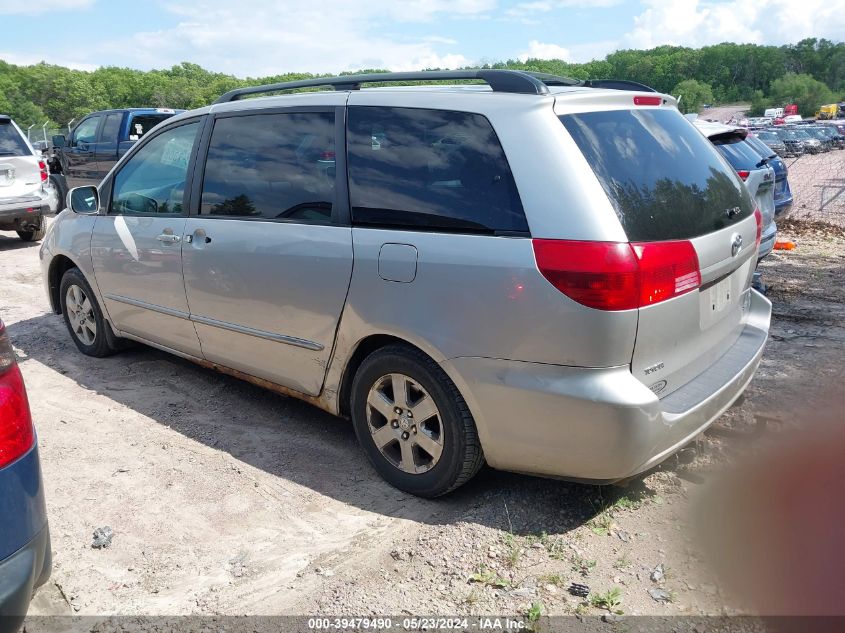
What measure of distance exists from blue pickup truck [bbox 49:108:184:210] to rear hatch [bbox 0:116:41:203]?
2.52 m

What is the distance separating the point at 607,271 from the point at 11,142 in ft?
36.1

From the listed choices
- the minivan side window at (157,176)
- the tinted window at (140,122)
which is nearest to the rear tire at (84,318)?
the minivan side window at (157,176)

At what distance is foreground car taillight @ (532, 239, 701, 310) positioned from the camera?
2.67m

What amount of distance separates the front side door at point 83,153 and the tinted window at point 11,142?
3.56m

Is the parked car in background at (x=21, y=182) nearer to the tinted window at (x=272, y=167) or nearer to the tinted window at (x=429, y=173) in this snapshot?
the tinted window at (x=272, y=167)

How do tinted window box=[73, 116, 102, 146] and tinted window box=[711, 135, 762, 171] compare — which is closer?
tinted window box=[711, 135, 762, 171]

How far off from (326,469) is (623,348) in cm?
181

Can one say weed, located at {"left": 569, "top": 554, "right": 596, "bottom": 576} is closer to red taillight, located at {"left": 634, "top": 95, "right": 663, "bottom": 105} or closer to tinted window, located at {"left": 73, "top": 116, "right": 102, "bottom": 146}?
red taillight, located at {"left": 634, "top": 95, "right": 663, "bottom": 105}

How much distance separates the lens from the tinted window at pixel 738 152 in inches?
280

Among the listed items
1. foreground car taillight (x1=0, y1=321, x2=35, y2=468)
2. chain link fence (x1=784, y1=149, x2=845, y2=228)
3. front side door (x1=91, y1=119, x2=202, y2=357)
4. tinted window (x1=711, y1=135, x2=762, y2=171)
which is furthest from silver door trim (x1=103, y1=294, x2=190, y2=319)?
chain link fence (x1=784, y1=149, x2=845, y2=228)

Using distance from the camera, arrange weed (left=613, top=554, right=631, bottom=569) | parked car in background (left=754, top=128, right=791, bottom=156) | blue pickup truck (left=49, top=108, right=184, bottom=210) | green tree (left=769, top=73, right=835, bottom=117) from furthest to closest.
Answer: green tree (left=769, top=73, right=835, bottom=117) < parked car in background (left=754, top=128, right=791, bottom=156) < blue pickup truck (left=49, top=108, right=184, bottom=210) < weed (left=613, top=554, right=631, bottom=569)

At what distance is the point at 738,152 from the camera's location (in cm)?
730

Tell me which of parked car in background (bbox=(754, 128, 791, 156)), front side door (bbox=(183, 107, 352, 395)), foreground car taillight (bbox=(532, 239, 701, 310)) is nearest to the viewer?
foreground car taillight (bbox=(532, 239, 701, 310))

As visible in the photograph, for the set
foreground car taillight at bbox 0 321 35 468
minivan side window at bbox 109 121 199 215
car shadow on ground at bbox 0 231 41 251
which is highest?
minivan side window at bbox 109 121 199 215
